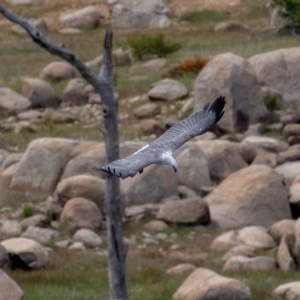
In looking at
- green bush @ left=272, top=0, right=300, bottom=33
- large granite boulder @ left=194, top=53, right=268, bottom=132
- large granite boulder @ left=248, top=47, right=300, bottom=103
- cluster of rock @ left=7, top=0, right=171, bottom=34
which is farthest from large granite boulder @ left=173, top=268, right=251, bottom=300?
cluster of rock @ left=7, top=0, right=171, bottom=34

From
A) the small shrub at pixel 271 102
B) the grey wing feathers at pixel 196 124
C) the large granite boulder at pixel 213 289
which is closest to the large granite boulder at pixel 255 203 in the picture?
the large granite boulder at pixel 213 289

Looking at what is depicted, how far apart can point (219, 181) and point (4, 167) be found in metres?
3.59

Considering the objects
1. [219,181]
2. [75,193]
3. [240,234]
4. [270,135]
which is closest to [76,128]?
[270,135]

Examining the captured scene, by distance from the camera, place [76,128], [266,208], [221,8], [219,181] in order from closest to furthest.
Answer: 1. [266,208]
2. [219,181]
3. [76,128]
4. [221,8]

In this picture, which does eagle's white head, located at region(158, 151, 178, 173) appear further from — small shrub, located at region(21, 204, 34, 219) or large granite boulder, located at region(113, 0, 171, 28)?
A: large granite boulder, located at region(113, 0, 171, 28)

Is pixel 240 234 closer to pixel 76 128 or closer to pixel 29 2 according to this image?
pixel 76 128

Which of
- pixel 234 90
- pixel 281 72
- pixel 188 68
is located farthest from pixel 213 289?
pixel 188 68

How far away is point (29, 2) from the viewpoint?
47500 millimetres

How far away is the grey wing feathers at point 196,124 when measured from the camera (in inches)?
398

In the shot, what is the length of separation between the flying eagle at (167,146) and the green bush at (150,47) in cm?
2382

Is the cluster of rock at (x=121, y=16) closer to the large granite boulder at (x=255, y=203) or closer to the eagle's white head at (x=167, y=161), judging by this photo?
the large granite boulder at (x=255, y=203)

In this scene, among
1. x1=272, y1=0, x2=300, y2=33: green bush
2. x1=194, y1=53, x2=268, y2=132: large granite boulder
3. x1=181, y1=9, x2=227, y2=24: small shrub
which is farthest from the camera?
x1=181, y1=9, x2=227, y2=24: small shrub

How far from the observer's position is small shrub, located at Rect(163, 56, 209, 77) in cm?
3073

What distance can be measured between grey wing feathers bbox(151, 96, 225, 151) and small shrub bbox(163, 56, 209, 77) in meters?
20.2
